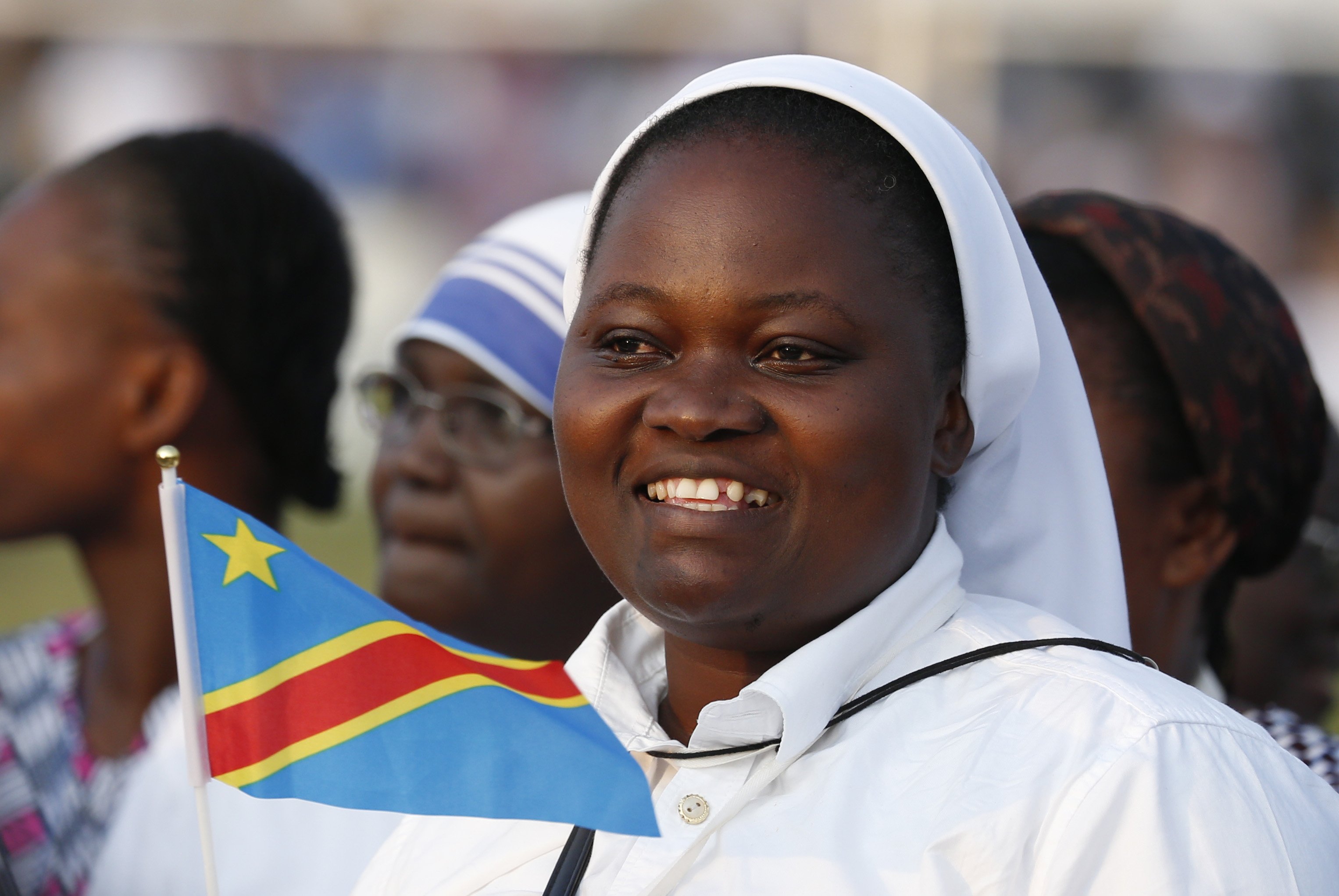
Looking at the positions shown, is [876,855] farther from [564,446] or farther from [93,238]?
[93,238]

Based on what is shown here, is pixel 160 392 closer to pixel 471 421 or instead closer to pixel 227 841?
pixel 471 421

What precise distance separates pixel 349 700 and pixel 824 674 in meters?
0.59

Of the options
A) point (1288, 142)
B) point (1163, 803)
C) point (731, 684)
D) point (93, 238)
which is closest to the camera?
point (1163, 803)

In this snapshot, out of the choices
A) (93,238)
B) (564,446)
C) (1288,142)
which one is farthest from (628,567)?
(1288,142)

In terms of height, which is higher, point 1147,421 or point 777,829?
point 1147,421

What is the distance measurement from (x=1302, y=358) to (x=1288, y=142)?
439 inches

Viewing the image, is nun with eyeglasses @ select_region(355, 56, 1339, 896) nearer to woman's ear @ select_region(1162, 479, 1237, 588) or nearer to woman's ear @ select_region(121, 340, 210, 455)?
woman's ear @ select_region(1162, 479, 1237, 588)

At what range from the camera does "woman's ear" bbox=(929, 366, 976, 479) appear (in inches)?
70.9

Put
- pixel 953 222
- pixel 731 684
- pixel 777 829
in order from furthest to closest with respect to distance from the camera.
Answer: pixel 731 684
pixel 953 222
pixel 777 829

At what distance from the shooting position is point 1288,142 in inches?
500

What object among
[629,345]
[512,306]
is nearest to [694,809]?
[629,345]

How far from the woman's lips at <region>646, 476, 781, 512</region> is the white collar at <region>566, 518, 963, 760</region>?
178 millimetres

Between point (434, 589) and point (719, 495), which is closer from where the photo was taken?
point (719, 495)

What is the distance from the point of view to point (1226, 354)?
8.45 ft
